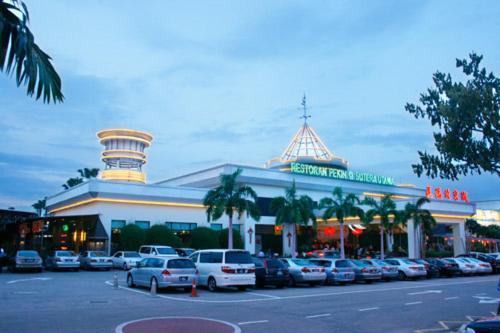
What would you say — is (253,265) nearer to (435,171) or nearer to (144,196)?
(435,171)

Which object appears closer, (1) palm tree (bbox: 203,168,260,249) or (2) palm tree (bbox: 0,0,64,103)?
(2) palm tree (bbox: 0,0,64,103)

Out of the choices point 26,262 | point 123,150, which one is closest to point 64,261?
point 26,262

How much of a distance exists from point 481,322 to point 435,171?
6288 millimetres

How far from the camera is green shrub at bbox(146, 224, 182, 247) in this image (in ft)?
148

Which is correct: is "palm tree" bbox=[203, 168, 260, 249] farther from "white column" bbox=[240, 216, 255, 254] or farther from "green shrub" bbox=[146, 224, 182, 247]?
"white column" bbox=[240, 216, 255, 254]

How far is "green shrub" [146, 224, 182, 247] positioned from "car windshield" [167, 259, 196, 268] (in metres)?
24.3

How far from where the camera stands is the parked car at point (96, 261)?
117 feet

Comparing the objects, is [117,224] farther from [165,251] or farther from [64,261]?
[165,251]

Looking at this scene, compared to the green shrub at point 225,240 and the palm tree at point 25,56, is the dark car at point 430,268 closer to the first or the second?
the green shrub at point 225,240

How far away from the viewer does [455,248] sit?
2320 inches

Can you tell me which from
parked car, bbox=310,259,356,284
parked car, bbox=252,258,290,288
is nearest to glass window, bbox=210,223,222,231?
parked car, bbox=310,259,356,284

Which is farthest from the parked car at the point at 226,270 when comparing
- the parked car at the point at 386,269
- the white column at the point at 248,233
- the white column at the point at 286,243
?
the white column at the point at 286,243

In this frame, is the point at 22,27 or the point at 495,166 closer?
the point at 22,27

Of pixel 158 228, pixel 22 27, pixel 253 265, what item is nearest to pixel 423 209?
pixel 158 228
